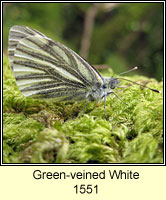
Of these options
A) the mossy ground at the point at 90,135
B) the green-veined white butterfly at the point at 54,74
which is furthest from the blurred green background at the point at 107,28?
the mossy ground at the point at 90,135

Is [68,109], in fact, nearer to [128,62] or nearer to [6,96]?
[6,96]

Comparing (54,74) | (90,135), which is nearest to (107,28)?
(54,74)

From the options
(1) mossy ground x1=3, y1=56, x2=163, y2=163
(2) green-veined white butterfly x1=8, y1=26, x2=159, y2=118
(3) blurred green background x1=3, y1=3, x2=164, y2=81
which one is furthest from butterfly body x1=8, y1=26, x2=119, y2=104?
(3) blurred green background x1=3, y1=3, x2=164, y2=81

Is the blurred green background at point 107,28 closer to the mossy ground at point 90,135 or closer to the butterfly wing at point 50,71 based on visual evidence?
the butterfly wing at point 50,71

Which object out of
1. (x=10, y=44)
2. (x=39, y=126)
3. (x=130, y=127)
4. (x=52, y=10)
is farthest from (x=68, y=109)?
(x=52, y=10)

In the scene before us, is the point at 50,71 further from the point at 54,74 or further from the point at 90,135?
the point at 90,135

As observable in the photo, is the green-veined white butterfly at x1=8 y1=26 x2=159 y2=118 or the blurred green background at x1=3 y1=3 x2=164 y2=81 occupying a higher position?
the blurred green background at x1=3 y1=3 x2=164 y2=81

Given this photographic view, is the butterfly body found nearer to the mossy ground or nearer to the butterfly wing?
the butterfly wing
